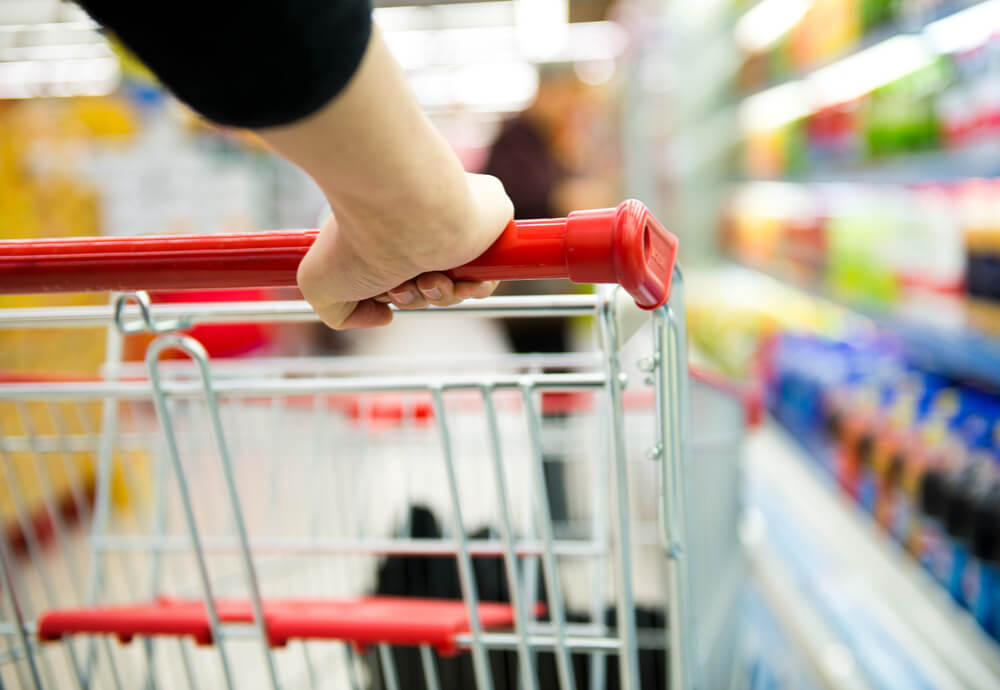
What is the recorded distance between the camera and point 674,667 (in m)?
0.79

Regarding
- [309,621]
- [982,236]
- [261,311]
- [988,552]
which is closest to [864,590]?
[988,552]

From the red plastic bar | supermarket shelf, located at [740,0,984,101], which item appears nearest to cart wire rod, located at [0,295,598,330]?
the red plastic bar

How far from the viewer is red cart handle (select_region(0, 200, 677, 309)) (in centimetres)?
58

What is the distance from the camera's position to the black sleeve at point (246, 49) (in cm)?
37

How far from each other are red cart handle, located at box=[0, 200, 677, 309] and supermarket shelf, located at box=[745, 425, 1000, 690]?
126 cm

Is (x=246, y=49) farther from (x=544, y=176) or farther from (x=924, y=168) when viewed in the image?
(x=544, y=176)

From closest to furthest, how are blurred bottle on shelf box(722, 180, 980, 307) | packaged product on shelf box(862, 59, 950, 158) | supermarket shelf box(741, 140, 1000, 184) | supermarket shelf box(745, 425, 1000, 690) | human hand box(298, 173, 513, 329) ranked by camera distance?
human hand box(298, 173, 513, 329) → supermarket shelf box(745, 425, 1000, 690) → supermarket shelf box(741, 140, 1000, 184) → blurred bottle on shelf box(722, 180, 980, 307) → packaged product on shelf box(862, 59, 950, 158)

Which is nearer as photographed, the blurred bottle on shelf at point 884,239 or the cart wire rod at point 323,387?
the cart wire rod at point 323,387

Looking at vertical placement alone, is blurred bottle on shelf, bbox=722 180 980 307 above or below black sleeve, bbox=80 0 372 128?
below

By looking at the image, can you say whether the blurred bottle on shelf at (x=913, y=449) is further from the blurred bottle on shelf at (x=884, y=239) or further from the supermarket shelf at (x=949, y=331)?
the blurred bottle on shelf at (x=884, y=239)

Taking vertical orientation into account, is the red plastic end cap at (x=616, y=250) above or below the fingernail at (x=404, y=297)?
above

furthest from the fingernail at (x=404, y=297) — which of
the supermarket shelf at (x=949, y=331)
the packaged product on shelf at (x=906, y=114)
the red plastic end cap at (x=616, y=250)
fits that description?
the packaged product on shelf at (x=906, y=114)

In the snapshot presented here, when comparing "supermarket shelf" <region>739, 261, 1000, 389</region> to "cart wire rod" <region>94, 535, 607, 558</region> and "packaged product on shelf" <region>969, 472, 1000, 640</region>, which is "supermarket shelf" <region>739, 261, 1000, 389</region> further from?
"cart wire rod" <region>94, 535, 607, 558</region>

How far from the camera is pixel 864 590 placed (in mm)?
1895
